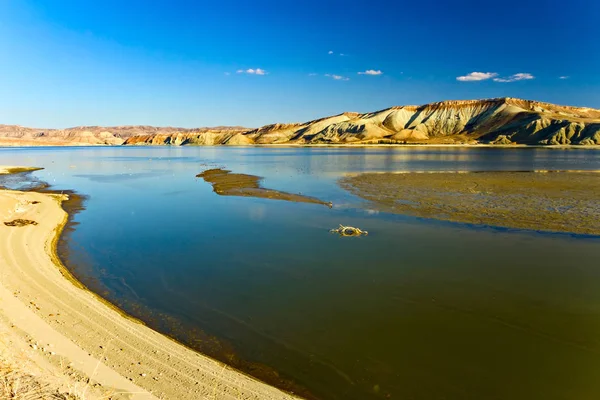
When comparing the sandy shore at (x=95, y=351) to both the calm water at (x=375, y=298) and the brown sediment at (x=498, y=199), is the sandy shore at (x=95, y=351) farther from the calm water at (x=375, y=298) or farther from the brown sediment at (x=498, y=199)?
the brown sediment at (x=498, y=199)

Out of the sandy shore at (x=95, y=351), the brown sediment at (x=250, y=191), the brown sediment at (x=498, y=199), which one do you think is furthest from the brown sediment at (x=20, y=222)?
A: the brown sediment at (x=498, y=199)

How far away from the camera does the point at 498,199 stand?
76.6ft

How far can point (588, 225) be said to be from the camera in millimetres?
16922

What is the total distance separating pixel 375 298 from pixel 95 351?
21.5 ft

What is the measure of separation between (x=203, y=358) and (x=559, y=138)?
16126cm

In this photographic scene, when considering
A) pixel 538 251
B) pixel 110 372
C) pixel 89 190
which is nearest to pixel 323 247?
pixel 538 251

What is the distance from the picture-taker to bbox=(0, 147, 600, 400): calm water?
6.80 meters

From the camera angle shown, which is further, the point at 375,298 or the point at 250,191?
the point at 250,191

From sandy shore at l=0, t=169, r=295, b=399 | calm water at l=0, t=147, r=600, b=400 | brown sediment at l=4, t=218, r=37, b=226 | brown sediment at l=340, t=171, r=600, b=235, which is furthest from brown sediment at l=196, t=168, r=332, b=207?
sandy shore at l=0, t=169, r=295, b=399

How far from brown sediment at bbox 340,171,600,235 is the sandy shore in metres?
15.0

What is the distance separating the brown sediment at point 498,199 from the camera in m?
17.9

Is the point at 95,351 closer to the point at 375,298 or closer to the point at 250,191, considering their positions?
the point at 375,298

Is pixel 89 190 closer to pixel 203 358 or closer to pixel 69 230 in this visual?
pixel 69 230

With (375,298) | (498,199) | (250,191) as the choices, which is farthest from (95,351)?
(498,199)
